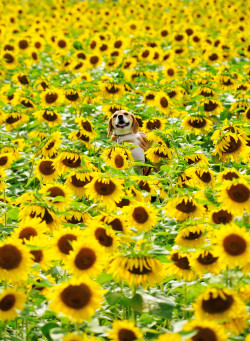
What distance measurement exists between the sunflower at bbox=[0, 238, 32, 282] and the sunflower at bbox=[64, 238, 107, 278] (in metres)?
0.22

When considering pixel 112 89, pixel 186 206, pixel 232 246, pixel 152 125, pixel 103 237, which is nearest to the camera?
pixel 232 246

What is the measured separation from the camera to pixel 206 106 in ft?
20.5

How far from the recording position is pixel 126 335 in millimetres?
2369

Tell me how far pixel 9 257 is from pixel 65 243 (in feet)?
1.16

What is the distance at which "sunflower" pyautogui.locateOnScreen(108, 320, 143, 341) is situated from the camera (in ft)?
7.75

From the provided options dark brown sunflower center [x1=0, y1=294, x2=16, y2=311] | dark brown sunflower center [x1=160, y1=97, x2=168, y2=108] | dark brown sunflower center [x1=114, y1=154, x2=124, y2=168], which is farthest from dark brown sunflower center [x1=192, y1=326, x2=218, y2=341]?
dark brown sunflower center [x1=160, y1=97, x2=168, y2=108]

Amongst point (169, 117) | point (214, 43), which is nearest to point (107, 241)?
point (169, 117)

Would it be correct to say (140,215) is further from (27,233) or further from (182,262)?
(27,233)

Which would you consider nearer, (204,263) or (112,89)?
(204,263)

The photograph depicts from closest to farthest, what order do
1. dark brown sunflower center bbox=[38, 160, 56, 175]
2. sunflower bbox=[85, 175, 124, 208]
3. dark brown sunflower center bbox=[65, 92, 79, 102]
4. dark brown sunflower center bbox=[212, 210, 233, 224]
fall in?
1. dark brown sunflower center bbox=[212, 210, 233, 224]
2. sunflower bbox=[85, 175, 124, 208]
3. dark brown sunflower center bbox=[38, 160, 56, 175]
4. dark brown sunflower center bbox=[65, 92, 79, 102]

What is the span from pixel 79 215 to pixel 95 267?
3.43 feet

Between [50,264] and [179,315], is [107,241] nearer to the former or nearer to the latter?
[50,264]

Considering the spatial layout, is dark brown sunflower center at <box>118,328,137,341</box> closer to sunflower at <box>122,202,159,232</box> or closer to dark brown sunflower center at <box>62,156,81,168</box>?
sunflower at <box>122,202,159,232</box>

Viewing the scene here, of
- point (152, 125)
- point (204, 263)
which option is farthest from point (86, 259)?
point (152, 125)
